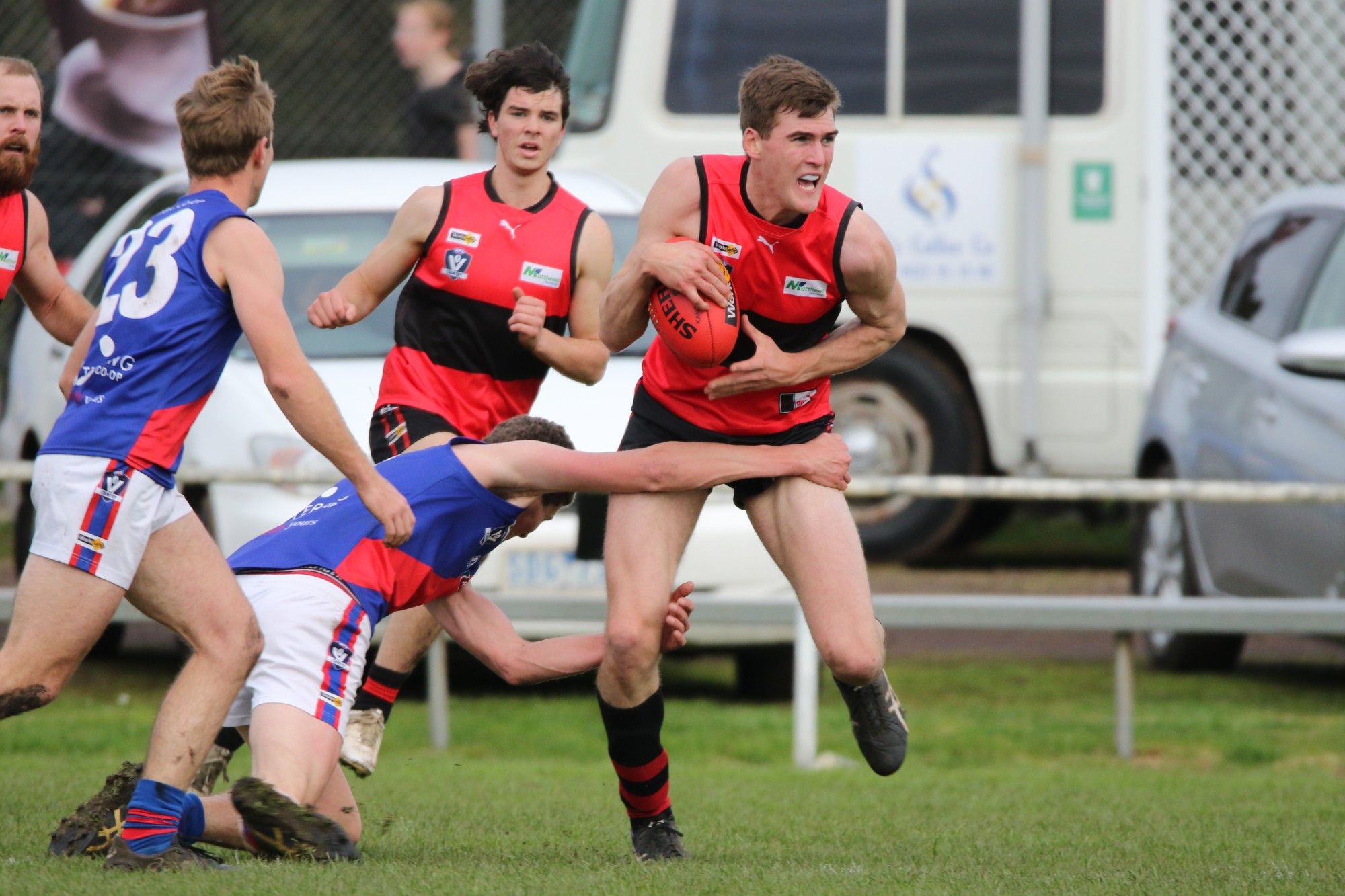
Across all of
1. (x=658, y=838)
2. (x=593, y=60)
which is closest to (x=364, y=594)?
(x=658, y=838)

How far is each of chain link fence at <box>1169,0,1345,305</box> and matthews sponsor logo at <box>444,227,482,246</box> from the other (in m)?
5.87

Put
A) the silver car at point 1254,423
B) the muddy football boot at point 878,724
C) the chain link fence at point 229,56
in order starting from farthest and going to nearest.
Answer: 1. the chain link fence at point 229,56
2. the silver car at point 1254,423
3. the muddy football boot at point 878,724

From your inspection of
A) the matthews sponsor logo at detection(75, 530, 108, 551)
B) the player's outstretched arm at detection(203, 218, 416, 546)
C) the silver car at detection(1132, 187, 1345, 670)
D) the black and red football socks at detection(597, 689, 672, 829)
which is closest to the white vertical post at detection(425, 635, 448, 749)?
the black and red football socks at detection(597, 689, 672, 829)

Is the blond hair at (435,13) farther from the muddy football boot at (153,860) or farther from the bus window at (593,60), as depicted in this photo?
the muddy football boot at (153,860)

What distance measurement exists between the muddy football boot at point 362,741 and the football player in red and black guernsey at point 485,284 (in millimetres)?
227

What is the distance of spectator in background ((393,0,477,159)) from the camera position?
Answer: 10.5 meters

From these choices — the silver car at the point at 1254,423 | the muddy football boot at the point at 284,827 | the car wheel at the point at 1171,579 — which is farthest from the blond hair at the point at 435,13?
the muddy football boot at the point at 284,827

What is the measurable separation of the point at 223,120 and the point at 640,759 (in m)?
1.98

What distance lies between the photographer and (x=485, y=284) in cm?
568

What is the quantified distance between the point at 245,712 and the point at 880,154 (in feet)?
21.5

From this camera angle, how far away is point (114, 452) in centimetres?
445

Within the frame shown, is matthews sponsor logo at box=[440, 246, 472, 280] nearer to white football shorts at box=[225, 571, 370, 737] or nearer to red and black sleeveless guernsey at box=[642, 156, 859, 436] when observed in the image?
red and black sleeveless guernsey at box=[642, 156, 859, 436]

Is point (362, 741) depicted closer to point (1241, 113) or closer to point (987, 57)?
point (987, 57)

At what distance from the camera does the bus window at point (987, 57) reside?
1073 cm
